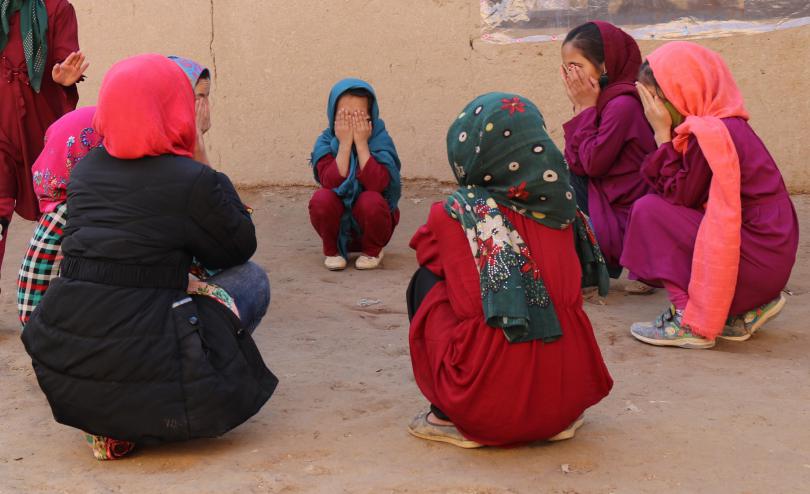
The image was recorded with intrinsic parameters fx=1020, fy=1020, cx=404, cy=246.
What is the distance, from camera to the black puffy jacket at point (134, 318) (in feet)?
9.64

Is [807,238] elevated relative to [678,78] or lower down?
lower down

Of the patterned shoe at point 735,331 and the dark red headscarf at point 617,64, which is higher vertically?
the dark red headscarf at point 617,64

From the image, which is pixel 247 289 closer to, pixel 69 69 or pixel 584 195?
pixel 69 69

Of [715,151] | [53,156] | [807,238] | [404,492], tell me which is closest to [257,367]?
[404,492]

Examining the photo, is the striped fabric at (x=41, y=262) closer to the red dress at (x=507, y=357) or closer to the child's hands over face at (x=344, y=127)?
the red dress at (x=507, y=357)

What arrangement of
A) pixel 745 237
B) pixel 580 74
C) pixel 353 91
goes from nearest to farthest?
pixel 745 237 < pixel 580 74 < pixel 353 91

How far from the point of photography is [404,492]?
2.77 meters

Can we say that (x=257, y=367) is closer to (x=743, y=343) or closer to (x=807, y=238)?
(x=743, y=343)

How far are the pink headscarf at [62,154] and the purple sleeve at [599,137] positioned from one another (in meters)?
2.30

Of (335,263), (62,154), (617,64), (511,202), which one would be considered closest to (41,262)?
(62,154)

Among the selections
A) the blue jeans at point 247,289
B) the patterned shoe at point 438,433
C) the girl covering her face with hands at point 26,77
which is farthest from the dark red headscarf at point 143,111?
the girl covering her face with hands at point 26,77

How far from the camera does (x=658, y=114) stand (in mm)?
4137

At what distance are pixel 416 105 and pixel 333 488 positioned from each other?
4.47 m

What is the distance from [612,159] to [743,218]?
909 mm
